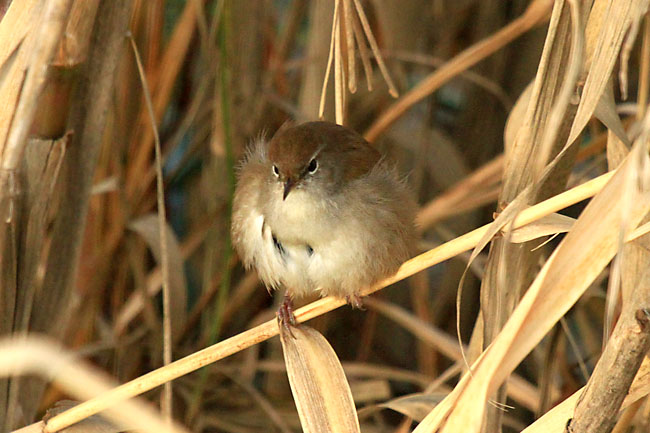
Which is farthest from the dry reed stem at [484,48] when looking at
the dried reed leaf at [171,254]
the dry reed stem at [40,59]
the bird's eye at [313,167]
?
the dry reed stem at [40,59]

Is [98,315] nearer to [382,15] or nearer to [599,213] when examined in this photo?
[382,15]

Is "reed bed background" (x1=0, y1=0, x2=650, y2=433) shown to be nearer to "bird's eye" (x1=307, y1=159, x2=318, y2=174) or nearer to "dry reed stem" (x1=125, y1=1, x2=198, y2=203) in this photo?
"dry reed stem" (x1=125, y1=1, x2=198, y2=203)

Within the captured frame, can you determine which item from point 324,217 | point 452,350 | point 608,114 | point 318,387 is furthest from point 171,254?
point 608,114

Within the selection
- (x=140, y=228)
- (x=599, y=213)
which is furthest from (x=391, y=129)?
(x=599, y=213)

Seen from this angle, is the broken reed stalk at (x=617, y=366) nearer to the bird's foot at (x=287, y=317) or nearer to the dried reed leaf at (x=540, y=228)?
the dried reed leaf at (x=540, y=228)

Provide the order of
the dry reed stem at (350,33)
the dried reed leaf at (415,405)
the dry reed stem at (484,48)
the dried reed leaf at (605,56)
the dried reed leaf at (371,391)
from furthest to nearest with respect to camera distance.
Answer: the dried reed leaf at (371,391), the dry reed stem at (484,48), the dried reed leaf at (415,405), the dry reed stem at (350,33), the dried reed leaf at (605,56)
